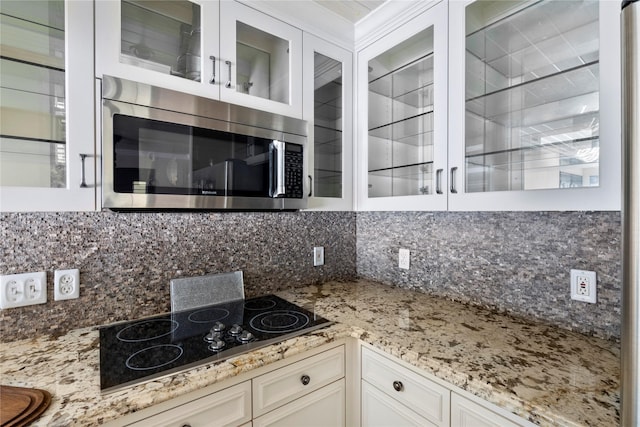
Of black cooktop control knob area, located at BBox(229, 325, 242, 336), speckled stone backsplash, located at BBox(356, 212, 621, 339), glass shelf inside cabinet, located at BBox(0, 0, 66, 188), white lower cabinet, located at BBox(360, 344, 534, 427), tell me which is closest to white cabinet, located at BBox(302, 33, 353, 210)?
speckled stone backsplash, located at BBox(356, 212, 621, 339)

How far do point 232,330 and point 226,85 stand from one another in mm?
1029

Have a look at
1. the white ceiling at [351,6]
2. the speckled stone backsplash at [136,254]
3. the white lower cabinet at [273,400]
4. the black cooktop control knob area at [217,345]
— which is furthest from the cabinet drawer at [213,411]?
the white ceiling at [351,6]

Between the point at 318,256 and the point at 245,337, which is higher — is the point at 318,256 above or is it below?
above

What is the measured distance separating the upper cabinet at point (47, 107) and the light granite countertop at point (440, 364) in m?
0.50

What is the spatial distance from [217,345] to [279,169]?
0.80 m

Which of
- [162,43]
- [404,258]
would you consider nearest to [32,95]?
[162,43]

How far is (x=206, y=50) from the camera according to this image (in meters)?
1.28

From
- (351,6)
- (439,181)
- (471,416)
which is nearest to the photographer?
(471,416)

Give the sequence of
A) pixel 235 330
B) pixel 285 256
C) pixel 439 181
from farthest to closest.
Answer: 1. pixel 285 256
2. pixel 439 181
3. pixel 235 330

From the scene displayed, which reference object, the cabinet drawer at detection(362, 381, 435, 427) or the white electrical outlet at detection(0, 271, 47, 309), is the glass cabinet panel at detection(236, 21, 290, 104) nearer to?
the white electrical outlet at detection(0, 271, 47, 309)

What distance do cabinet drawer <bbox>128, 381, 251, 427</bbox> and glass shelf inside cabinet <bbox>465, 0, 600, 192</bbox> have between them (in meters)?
1.15

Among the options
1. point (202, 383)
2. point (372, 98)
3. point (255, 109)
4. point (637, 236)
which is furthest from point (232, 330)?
point (372, 98)

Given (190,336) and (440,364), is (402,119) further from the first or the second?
(190,336)

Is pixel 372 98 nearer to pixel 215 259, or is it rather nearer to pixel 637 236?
pixel 215 259
